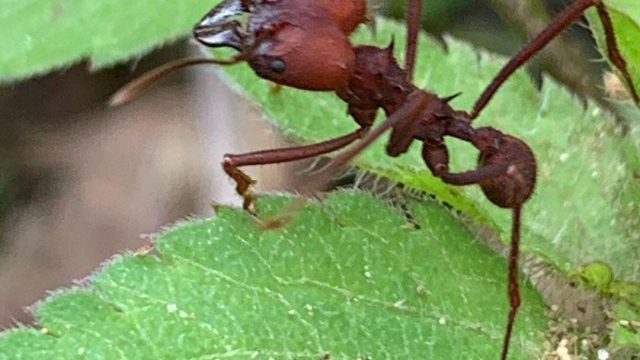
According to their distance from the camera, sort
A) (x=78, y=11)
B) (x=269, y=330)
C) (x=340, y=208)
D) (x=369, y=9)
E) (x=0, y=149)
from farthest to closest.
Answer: (x=0, y=149), (x=78, y=11), (x=369, y=9), (x=340, y=208), (x=269, y=330)

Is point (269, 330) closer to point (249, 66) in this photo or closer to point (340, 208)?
point (340, 208)

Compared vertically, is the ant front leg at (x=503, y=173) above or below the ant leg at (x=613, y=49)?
below

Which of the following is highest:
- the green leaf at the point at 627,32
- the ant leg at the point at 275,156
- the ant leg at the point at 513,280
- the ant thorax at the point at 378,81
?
the green leaf at the point at 627,32

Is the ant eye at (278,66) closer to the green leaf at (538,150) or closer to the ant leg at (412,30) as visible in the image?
the green leaf at (538,150)

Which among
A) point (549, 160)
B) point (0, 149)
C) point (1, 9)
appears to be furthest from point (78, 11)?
point (0, 149)

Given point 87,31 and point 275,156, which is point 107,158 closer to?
point 87,31

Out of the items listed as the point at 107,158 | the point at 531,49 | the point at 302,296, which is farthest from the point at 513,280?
the point at 107,158

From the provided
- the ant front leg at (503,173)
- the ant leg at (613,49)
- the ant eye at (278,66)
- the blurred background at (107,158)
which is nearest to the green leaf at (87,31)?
the ant eye at (278,66)
